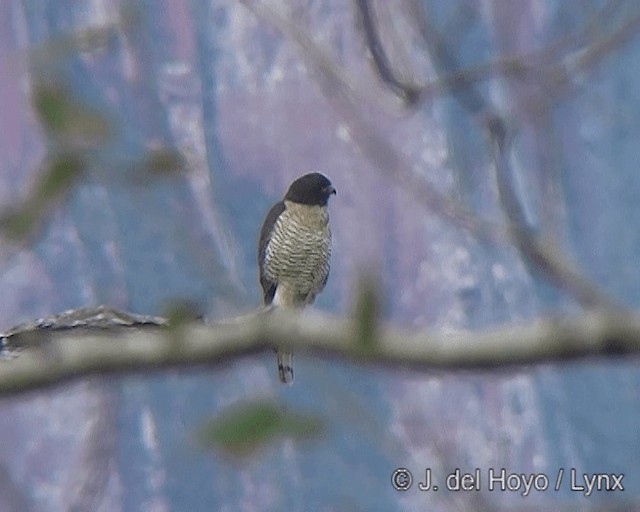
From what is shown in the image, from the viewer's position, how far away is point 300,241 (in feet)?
7.52

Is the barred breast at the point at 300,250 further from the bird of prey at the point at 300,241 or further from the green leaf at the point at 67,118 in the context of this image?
the green leaf at the point at 67,118

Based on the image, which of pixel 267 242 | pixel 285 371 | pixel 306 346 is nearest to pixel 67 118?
pixel 306 346

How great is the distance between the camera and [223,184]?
2.42 metres

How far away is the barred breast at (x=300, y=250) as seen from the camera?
229 cm

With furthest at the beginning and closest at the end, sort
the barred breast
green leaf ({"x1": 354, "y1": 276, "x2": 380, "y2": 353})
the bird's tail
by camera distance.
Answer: the barred breast, the bird's tail, green leaf ({"x1": 354, "y1": 276, "x2": 380, "y2": 353})

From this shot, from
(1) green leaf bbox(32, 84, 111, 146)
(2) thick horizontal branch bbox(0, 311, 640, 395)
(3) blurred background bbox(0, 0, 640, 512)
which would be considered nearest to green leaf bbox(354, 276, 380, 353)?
(2) thick horizontal branch bbox(0, 311, 640, 395)

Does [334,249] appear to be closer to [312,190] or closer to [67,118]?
[312,190]

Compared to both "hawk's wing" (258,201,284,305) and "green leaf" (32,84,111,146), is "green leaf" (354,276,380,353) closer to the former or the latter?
"green leaf" (32,84,111,146)

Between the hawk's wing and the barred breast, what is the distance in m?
0.01

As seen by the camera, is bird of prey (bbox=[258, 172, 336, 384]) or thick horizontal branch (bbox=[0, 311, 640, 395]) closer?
thick horizontal branch (bbox=[0, 311, 640, 395])

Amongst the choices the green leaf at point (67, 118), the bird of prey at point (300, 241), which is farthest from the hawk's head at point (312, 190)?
the green leaf at point (67, 118)

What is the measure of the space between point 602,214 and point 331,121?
52 cm

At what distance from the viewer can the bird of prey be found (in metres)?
2.29

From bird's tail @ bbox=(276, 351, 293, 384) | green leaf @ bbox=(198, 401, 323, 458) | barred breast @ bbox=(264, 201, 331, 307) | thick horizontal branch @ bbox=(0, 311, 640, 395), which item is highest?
thick horizontal branch @ bbox=(0, 311, 640, 395)
